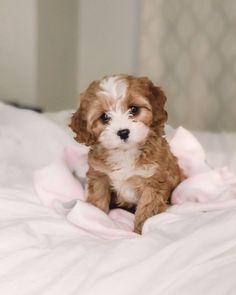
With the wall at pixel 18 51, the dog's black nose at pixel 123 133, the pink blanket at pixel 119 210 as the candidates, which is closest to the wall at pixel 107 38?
the wall at pixel 18 51

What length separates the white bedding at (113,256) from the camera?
0.84 metres

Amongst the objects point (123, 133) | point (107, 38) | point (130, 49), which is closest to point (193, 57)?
point (130, 49)

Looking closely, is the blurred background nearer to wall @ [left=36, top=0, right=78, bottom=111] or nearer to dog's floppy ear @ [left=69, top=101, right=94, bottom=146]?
wall @ [left=36, top=0, right=78, bottom=111]

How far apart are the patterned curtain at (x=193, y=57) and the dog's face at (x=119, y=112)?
1.52 metres

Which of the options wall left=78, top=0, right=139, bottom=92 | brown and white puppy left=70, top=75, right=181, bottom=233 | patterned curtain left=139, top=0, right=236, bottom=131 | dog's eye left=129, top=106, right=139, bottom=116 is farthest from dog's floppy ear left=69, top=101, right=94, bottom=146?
wall left=78, top=0, right=139, bottom=92

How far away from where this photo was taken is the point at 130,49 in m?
2.91

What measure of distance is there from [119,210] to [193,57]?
1.56m

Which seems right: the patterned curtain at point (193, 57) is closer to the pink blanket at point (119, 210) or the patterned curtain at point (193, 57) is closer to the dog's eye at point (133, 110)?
the pink blanket at point (119, 210)

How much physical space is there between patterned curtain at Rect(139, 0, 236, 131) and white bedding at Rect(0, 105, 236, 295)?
1.57 meters

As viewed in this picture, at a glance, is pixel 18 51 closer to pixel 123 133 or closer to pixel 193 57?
pixel 193 57

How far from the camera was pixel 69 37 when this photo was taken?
2986 millimetres

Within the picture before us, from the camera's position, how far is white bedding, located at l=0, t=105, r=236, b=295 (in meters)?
0.84

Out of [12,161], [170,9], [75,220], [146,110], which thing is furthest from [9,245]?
[170,9]

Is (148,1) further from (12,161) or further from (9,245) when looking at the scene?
(9,245)
